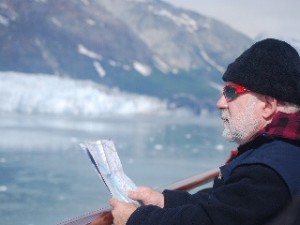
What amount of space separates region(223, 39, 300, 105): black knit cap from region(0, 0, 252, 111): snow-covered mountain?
560 inches

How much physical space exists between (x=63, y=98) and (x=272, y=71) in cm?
1209

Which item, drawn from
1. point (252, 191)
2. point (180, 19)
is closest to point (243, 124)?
point (252, 191)

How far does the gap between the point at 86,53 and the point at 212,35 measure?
4.28 metres

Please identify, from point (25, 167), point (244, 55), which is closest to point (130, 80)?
point (25, 167)

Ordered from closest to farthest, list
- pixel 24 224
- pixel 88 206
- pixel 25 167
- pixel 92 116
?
pixel 24 224 → pixel 88 206 → pixel 25 167 → pixel 92 116

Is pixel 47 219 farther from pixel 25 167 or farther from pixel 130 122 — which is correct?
pixel 130 122

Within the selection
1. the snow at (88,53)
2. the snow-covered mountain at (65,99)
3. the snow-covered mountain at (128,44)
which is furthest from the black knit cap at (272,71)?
the snow at (88,53)

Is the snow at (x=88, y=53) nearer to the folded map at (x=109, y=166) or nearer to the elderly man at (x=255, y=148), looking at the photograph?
the folded map at (x=109, y=166)

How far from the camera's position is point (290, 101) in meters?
0.84

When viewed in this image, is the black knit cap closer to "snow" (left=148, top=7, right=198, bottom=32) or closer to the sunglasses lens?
the sunglasses lens

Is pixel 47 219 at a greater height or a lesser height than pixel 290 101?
lesser

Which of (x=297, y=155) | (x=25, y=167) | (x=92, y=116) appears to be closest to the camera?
(x=297, y=155)

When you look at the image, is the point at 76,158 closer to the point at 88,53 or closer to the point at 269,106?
the point at 269,106

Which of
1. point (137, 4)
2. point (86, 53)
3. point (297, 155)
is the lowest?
point (86, 53)
